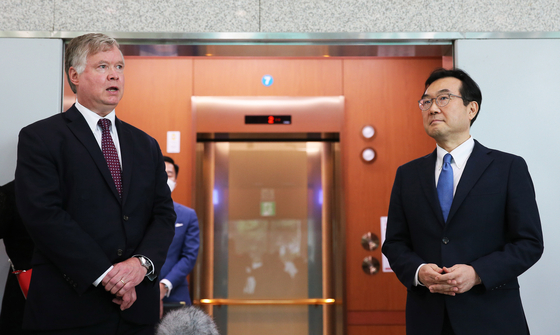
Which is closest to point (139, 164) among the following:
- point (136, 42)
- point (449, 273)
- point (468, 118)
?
point (136, 42)

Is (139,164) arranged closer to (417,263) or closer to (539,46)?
(417,263)

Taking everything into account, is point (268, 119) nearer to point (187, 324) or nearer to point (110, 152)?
point (110, 152)

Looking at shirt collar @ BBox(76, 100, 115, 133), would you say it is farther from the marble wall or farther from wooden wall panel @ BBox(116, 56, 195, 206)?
wooden wall panel @ BBox(116, 56, 195, 206)

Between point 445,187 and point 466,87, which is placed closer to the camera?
point 445,187

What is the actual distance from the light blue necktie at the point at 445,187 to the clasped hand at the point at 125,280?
1088mm

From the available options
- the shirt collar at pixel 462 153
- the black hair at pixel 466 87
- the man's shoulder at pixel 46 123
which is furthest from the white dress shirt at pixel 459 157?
the man's shoulder at pixel 46 123

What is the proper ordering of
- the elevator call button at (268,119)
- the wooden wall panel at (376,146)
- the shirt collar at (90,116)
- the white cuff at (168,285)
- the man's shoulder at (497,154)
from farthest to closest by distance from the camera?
the elevator call button at (268,119)
the wooden wall panel at (376,146)
the white cuff at (168,285)
the man's shoulder at (497,154)
the shirt collar at (90,116)

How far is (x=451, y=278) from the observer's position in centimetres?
168

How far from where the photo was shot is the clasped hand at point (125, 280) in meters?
1.55

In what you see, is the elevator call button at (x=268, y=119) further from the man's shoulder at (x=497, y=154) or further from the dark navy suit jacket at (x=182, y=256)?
the man's shoulder at (x=497, y=154)

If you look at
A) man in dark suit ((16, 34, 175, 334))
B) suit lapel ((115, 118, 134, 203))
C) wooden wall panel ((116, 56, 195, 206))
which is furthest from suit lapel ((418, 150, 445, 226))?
wooden wall panel ((116, 56, 195, 206))

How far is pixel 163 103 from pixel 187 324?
336 cm

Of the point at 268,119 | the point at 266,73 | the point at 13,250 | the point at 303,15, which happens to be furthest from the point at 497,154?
the point at 266,73

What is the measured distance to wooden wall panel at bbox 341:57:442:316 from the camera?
13.6ft
